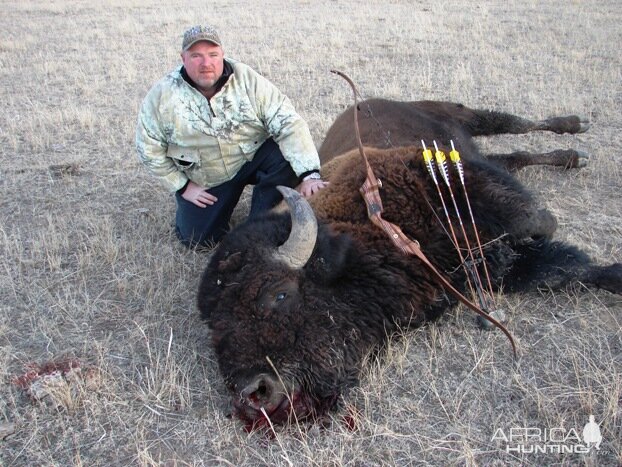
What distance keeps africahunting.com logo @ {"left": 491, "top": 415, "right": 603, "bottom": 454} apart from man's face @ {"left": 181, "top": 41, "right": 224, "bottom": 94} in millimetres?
3386

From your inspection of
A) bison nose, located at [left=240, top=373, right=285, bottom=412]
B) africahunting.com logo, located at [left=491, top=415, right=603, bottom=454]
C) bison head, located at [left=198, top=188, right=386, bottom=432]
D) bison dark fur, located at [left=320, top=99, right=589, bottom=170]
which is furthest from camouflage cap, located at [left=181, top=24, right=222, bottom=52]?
africahunting.com logo, located at [left=491, top=415, right=603, bottom=454]

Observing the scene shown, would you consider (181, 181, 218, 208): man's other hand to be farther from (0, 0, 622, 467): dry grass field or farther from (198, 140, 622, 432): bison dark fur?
(198, 140, 622, 432): bison dark fur

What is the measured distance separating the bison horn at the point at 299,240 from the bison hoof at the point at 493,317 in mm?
1145

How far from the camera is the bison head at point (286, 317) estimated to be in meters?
2.86

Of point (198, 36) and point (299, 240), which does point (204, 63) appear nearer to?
point (198, 36)

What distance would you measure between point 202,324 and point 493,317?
1.94 m

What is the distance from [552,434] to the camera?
2607mm

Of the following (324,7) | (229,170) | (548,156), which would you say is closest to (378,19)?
(324,7)

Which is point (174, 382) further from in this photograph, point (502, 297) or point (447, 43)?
point (447, 43)

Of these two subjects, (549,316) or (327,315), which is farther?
(549,316)

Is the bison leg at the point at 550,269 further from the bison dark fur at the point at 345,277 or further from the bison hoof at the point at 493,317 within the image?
the bison hoof at the point at 493,317

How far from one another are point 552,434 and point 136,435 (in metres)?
2.04

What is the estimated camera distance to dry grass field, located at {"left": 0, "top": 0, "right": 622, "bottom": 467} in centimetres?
273

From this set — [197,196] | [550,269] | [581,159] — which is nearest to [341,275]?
[550,269]
